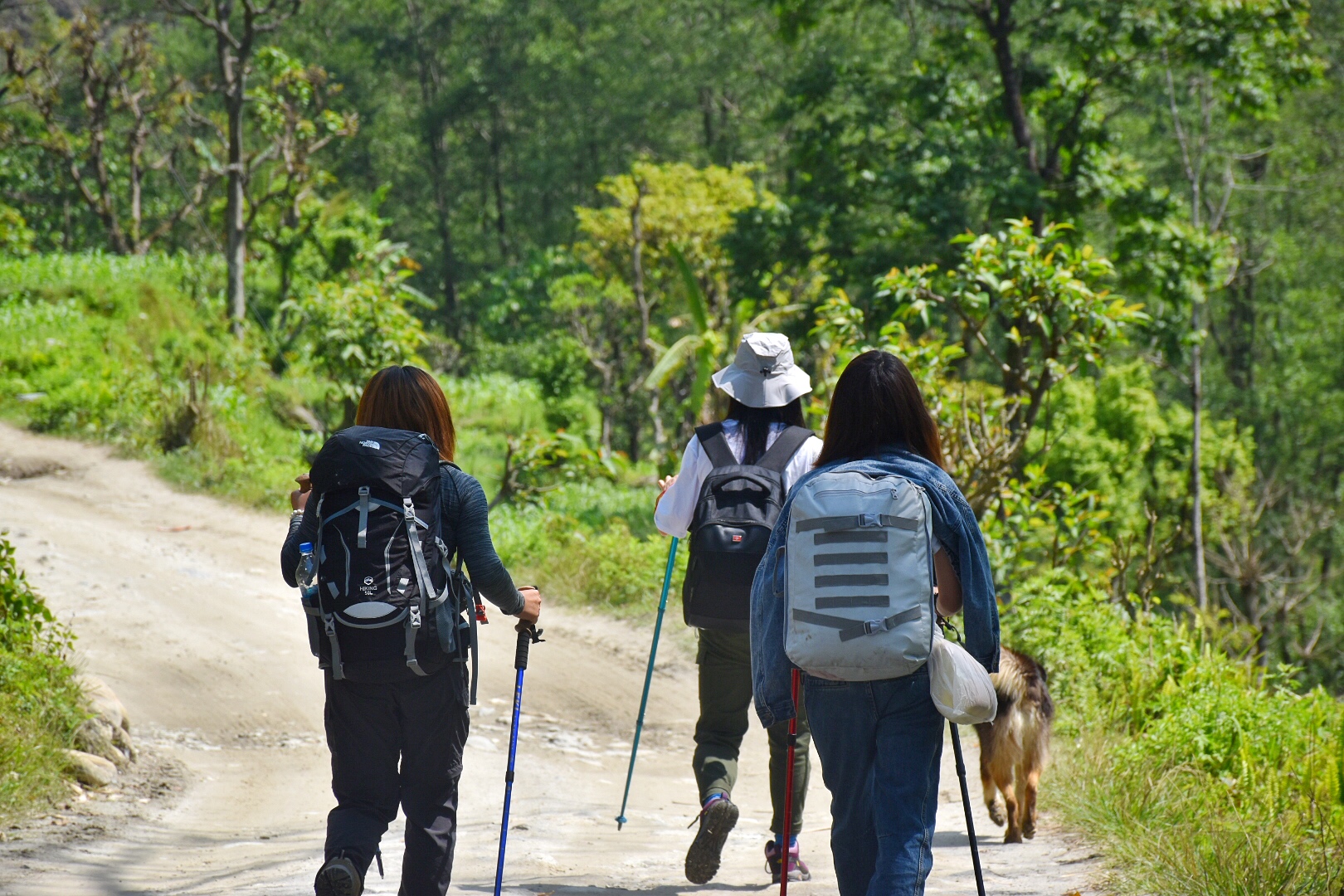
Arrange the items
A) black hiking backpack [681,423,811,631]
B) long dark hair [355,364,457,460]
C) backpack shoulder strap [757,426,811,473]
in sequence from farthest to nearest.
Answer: backpack shoulder strap [757,426,811,473] → black hiking backpack [681,423,811,631] → long dark hair [355,364,457,460]

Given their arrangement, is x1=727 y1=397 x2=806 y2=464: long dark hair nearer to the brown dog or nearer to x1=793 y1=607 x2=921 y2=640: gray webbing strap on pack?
x1=793 y1=607 x2=921 y2=640: gray webbing strap on pack

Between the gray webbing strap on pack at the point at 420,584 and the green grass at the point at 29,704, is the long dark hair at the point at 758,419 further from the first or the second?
the green grass at the point at 29,704

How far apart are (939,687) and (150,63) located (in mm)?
24384

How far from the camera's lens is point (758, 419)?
4.02m

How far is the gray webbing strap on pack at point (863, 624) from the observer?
2740mm

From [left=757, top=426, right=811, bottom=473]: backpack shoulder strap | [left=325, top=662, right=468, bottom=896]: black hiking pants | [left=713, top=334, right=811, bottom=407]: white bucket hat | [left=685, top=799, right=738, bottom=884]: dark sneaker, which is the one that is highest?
[left=713, top=334, right=811, bottom=407]: white bucket hat

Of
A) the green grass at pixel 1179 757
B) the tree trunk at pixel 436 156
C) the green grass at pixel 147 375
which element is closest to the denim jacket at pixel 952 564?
the green grass at pixel 1179 757

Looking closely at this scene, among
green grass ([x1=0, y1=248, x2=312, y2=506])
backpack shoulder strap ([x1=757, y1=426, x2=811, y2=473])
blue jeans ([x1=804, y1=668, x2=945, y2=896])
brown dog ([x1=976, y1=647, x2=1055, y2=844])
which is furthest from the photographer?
green grass ([x1=0, y1=248, x2=312, y2=506])

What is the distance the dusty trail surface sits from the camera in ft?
13.9

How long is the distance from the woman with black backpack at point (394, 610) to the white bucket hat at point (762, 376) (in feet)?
3.63

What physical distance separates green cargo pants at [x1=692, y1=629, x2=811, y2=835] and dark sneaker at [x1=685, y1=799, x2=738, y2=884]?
4.3 inches

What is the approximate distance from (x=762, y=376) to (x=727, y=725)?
1229 mm

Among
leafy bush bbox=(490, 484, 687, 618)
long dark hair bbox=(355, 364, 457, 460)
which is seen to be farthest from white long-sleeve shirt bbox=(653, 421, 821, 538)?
leafy bush bbox=(490, 484, 687, 618)

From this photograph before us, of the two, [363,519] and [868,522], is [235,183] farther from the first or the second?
[868,522]
